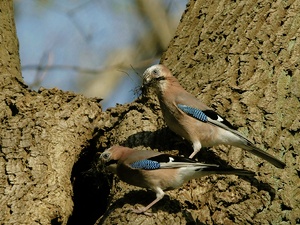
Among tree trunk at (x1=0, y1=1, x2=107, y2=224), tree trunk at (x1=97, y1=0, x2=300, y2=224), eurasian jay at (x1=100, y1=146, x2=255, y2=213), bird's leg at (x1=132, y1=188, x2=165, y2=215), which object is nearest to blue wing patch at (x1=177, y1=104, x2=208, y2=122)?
tree trunk at (x1=97, y1=0, x2=300, y2=224)

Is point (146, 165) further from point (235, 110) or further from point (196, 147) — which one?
point (235, 110)

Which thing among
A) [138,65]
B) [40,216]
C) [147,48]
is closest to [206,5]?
[40,216]

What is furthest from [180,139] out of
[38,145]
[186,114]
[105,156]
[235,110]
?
[38,145]

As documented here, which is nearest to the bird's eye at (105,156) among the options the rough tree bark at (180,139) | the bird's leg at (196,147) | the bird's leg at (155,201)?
the rough tree bark at (180,139)

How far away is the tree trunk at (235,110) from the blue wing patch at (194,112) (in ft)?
0.48

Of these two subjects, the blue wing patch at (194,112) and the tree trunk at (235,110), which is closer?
the tree trunk at (235,110)

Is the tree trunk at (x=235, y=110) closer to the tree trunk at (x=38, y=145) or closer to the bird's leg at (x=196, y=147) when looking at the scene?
the bird's leg at (x=196, y=147)

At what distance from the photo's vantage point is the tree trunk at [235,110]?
5.68 meters

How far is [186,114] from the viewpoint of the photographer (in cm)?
691

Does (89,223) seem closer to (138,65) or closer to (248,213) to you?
(248,213)

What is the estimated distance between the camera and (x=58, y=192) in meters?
6.21

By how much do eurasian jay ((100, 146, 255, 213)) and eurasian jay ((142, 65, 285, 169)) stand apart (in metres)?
0.51

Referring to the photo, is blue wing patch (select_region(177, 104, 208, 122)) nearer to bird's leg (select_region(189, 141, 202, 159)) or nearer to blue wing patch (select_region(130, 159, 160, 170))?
bird's leg (select_region(189, 141, 202, 159))

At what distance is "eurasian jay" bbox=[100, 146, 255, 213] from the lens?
5.89 m
